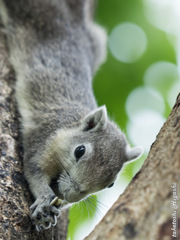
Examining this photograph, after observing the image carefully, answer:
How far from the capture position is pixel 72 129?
415 cm

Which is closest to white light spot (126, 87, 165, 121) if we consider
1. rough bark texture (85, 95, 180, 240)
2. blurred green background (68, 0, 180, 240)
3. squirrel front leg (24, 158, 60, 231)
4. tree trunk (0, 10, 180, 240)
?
blurred green background (68, 0, 180, 240)

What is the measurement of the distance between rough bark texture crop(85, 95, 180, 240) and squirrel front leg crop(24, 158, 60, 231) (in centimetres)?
111

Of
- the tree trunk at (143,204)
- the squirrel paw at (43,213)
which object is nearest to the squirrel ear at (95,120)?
the squirrel paw at (43,213)

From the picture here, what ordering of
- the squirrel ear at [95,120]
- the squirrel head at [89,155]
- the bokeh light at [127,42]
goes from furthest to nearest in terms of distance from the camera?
the bokeh light at [127,42]
the squirrel ear at [95,120]
the squirrel head at [89,155]

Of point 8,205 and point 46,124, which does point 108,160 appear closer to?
point 46,124

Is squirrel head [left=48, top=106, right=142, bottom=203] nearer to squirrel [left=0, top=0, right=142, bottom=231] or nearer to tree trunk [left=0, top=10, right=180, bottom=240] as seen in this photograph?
squirrel [left=0, top=0, right=142, bottom=231]

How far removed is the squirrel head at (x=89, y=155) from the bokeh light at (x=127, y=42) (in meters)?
2.49

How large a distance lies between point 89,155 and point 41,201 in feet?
2.19

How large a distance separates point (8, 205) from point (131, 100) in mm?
3541

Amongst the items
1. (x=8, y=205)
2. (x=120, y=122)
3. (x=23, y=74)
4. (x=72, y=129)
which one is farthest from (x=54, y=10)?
(x=8, y=205)

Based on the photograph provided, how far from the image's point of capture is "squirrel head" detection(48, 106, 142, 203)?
11.6 feet

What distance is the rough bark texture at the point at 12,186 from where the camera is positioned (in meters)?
2.81

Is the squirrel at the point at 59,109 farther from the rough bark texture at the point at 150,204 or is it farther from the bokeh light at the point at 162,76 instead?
Result: the rough bark texture at the point at 150,204

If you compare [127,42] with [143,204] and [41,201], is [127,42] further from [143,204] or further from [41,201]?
[143,204]
